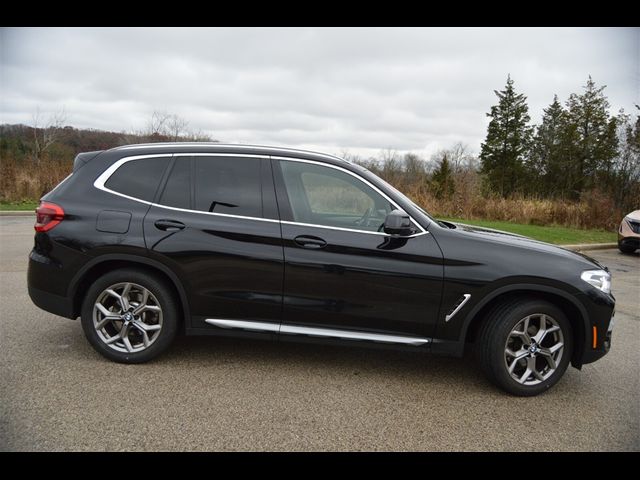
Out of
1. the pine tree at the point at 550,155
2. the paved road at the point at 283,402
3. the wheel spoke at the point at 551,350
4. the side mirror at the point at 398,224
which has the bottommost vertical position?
the paved road at the point at 283,402

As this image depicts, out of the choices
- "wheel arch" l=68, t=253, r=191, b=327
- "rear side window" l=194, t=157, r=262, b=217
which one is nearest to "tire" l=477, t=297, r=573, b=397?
"rear side window" l=194, t=157, r=262, b=217

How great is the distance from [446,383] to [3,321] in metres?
4.52

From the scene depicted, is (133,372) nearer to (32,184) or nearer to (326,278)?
(326,278)

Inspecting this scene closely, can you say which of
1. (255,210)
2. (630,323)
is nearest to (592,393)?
(630,323)

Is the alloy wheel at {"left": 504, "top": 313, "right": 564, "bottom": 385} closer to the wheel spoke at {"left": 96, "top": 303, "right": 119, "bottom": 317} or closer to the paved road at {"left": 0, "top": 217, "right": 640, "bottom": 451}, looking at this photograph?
the paved road at {"left": 0, "top": 217, "right": 640, "bottom": 451}

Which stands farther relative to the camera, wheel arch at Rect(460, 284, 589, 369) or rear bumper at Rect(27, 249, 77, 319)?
rear bumper at Rect(27, 249, 77, 319)

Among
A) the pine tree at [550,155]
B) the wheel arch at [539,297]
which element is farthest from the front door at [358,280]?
the pine tree at [550,155]

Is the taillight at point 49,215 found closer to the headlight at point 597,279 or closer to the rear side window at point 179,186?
the rear side window at point 179,186

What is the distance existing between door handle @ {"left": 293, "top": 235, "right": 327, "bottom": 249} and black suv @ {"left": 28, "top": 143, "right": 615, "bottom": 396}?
0.04ft

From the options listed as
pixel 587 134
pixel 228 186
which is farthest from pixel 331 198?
pixel 587 134

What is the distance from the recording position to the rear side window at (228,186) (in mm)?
3703

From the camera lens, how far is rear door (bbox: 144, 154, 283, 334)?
3592 mm

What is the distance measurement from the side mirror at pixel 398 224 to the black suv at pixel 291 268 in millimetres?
11

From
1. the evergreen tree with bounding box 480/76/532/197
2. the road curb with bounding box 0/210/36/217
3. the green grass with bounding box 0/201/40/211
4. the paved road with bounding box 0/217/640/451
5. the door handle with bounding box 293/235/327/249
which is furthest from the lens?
the evergreen tree with bounding box 480/76/532/197
